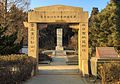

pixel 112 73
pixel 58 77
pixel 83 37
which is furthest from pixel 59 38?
pixel 112 73

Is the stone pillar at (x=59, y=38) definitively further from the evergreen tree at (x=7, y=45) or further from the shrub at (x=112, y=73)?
the shrub at (x=112, y=73)

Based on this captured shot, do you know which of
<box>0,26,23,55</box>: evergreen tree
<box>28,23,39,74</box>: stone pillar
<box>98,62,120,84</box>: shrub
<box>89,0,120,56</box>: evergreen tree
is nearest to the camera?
<box>98,62,120,84</box>: shrub

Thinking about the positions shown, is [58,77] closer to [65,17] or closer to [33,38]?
[33,38]

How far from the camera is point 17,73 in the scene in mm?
15633

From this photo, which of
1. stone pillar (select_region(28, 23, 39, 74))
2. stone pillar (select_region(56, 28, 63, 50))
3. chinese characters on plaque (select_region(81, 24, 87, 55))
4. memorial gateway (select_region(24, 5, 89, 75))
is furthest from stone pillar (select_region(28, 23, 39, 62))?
stone pillar (select_region(56, 28, 63, 50))

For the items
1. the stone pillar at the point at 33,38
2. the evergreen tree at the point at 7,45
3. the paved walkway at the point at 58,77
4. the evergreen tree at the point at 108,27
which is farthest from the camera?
the evergreen tree at the point at 108,27

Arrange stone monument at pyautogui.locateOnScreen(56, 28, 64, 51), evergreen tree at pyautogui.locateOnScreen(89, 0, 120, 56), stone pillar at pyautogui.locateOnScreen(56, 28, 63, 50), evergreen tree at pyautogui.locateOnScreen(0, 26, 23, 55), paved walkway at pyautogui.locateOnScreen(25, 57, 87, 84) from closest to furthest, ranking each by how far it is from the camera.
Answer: paved walkway at pyautogui.locateOnScreen(25, 57, 87, 84)
evergreen tree at pyautogui.locateOnScreen(0, 26, 23, 55)
evergreen tree at pyautogui.locateOnScreen(89, 0, 120, 56)
stone monument at pyautogui.locateOnScreen(56, 28, 64, 51)
stone pillar at pyautogui.locateOnScreen(56, 28, 63, 50)

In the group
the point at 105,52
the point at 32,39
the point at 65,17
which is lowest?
the point at 105,52

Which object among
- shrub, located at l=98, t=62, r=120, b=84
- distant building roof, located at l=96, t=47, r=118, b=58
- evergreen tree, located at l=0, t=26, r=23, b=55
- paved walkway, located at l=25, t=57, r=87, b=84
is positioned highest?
evergreen tree, located at l=0, t=26, r=23, b=55

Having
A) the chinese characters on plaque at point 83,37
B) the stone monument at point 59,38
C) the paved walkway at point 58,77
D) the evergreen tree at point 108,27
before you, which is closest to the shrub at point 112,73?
the paved walkway at point 58,77

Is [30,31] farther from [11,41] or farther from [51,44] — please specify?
[51,44]

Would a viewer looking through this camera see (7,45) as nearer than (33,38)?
No

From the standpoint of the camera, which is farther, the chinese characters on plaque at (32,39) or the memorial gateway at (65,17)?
the chinese characters on plaque at (32,39)

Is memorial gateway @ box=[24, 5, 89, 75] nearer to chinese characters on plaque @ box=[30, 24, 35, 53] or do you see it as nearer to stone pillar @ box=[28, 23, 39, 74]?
stone pillar @ box=[28, 23, 39, 74]
